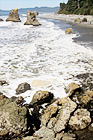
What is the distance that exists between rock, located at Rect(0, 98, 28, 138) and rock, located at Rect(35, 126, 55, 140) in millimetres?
375

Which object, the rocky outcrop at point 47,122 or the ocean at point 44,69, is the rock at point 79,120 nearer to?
the rocky outcrop at point 47,122

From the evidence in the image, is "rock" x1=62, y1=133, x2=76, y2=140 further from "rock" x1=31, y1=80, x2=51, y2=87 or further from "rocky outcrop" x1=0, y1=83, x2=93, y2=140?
"rock" x1=31, y1=80, x2=51, y2=87

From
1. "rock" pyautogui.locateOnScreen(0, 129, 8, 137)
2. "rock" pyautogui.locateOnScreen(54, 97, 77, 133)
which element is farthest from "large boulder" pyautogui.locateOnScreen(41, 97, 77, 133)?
"rock" pyautogui.locateOnScreen(0, 129, 8, 137)

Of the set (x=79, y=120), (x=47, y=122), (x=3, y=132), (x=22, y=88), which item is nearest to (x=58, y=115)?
(x=47, y=122)

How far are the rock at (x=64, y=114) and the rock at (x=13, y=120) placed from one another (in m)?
0.92

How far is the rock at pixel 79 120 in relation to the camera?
470 cm

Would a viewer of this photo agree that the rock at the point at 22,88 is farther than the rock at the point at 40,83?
No

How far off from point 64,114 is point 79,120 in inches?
18.6

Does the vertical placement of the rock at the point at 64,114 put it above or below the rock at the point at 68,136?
above

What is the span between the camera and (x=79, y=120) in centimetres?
481

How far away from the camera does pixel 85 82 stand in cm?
756

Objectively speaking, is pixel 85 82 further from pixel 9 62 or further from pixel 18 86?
pixel 9 62

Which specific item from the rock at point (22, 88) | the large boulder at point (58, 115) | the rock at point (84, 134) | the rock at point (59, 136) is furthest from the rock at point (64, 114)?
the rock at point (22, 88)

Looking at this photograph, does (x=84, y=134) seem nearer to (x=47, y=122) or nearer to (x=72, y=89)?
(x=47, y=122)
